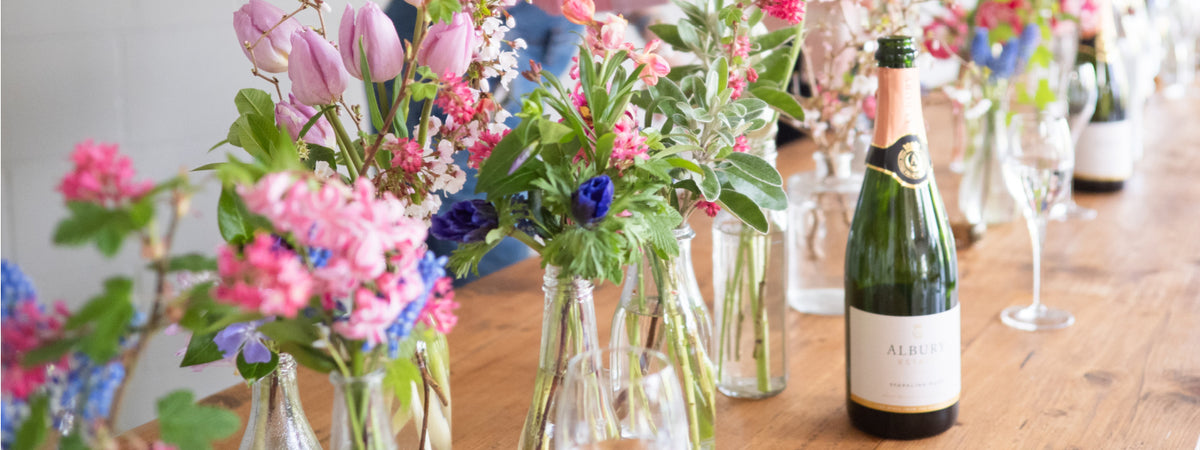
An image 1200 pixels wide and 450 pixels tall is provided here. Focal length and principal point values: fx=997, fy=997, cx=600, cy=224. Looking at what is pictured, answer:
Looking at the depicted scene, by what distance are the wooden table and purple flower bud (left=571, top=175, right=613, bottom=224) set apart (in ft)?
0.96

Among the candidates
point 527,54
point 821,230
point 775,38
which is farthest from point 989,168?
point 527,54

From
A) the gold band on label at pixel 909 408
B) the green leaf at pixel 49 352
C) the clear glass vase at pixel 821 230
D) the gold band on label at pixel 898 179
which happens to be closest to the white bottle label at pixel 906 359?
the gold band on label at pixel 909 408

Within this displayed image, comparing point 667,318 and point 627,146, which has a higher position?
point 627,146

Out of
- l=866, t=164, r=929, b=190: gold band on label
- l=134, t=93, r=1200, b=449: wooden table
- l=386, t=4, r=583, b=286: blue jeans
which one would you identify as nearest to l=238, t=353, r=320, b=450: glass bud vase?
l=134, t=93, r=1200, b=449: wooden table

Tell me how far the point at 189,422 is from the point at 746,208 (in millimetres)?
380

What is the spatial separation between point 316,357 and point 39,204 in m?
0.90

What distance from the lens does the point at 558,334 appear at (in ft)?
2.01

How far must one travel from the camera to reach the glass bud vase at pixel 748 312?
840 millimetres

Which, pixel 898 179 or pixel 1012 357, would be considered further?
pixel 1012 357

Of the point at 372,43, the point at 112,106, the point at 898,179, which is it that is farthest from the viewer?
the point at 112,106

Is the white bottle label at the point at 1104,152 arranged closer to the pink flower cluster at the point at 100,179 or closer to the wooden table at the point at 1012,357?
the wooden table at the point at 1012,357

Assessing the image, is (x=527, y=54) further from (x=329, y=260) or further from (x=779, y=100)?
(x=329, y=260)

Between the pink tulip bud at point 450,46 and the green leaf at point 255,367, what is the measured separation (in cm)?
19

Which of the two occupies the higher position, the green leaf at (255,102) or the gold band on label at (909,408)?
the green leaf at (255,102)
